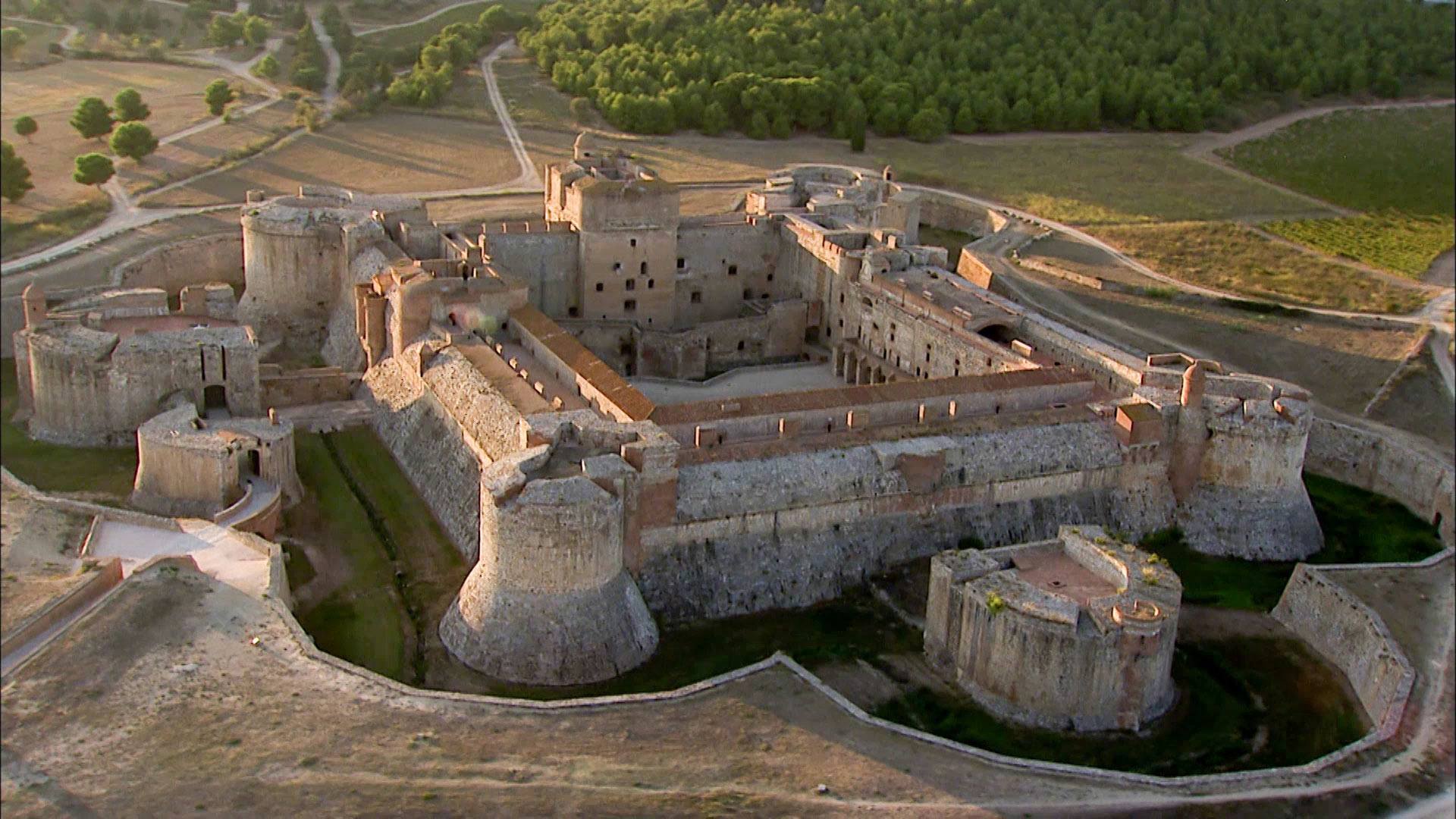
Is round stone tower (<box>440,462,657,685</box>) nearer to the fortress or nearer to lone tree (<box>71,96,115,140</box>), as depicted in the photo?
the fortress

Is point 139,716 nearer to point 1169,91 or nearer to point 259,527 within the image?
point 259,527

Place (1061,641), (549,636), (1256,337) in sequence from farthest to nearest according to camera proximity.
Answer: (1256,337) → (549,636) → (1061,641)

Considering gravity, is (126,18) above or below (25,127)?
above

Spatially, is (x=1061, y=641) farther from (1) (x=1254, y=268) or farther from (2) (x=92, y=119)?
(2) (x=92, y=119)

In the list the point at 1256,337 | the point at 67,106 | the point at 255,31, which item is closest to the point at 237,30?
the point at 255,31

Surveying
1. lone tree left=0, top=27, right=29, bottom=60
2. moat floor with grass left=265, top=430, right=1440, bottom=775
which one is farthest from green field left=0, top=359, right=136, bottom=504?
lone tree left=0, top=27, right=29, bottom=60

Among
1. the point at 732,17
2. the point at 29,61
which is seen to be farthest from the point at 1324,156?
the point at 29,61
